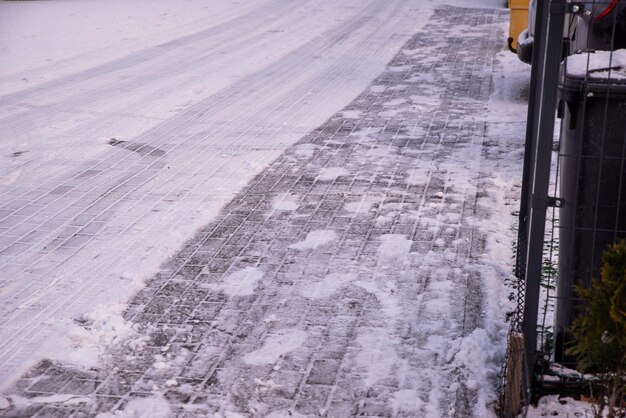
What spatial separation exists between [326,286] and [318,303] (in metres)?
0.25

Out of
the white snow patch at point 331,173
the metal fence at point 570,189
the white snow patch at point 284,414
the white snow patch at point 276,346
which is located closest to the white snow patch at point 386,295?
the white snow patch at point 276,346

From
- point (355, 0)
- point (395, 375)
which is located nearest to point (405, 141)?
point (395, 375)

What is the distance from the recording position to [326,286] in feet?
16.9

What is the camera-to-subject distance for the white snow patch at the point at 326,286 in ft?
16.5

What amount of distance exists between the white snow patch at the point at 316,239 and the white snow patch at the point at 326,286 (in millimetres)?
535

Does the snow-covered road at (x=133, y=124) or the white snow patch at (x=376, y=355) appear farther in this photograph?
the snow-covered road at (x=133, y=124)

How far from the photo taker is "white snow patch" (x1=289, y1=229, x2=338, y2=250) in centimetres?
578

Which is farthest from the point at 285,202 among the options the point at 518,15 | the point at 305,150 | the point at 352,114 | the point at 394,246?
the point at 518,15

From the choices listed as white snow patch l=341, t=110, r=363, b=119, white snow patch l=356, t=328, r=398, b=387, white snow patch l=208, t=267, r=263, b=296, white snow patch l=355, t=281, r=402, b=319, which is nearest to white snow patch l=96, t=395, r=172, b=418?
white snow patch l=356, t=328, r=398, b=387

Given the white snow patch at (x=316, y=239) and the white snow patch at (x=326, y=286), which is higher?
A: the white snow patch at (x=326, y=286)

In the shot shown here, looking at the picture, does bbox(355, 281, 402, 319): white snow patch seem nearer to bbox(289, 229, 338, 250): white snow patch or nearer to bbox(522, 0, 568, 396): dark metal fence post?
bbox(289, 229, 338, 250): white snow patch

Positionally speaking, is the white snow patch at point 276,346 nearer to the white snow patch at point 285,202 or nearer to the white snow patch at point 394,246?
the white snow patch at point 394,246

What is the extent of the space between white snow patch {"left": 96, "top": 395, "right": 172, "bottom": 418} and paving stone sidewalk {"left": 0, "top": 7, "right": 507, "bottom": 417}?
0.01 meters

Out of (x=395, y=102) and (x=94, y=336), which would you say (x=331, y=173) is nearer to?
(x=395, y=102)
